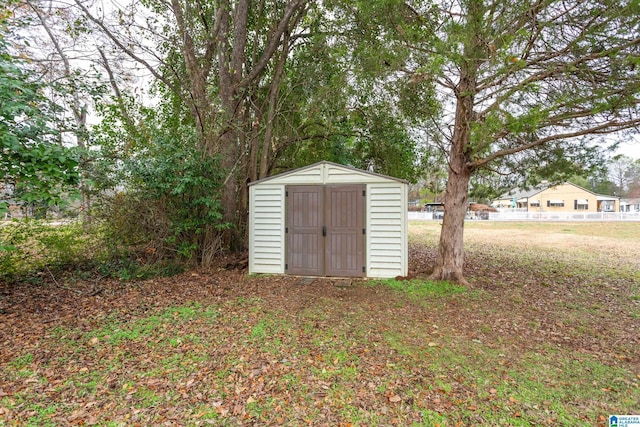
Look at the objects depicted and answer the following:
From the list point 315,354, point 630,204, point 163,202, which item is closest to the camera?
point 315,354

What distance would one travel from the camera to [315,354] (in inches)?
120

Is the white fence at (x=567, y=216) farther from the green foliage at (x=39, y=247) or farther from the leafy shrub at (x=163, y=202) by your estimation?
the green foliage at (x=39, y=247)

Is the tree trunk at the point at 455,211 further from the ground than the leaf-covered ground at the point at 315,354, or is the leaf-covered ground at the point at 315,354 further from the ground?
the tree trunk at the point at 455,211

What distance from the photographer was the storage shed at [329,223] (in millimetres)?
5898

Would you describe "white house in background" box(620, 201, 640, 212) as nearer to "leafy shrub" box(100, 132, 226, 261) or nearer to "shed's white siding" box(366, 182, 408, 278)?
"shed's white siding" box(366, 182, 408, 278)

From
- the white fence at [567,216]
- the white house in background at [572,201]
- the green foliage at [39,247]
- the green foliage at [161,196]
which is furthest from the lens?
the white house in background at [572,201]

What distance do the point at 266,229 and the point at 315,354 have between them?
11.9 feet

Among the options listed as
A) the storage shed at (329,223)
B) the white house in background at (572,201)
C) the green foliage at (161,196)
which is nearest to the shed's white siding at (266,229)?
the storage shed at (329,223)

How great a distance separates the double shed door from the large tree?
7.43 ft

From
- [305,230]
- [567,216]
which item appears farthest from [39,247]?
[567,216]

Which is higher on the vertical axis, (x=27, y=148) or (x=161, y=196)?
(x=27, y=148)

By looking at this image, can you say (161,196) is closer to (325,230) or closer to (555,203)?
(325,230)

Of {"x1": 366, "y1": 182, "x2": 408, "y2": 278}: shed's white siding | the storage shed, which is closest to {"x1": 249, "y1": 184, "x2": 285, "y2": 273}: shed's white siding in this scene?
the storage shed

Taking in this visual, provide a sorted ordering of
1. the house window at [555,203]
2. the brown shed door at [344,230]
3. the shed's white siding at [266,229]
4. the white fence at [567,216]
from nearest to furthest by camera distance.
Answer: the brown shed door at [344,230], the shed's white siding at [266,229], the white fence at [567,216], the house window at [555,203]
